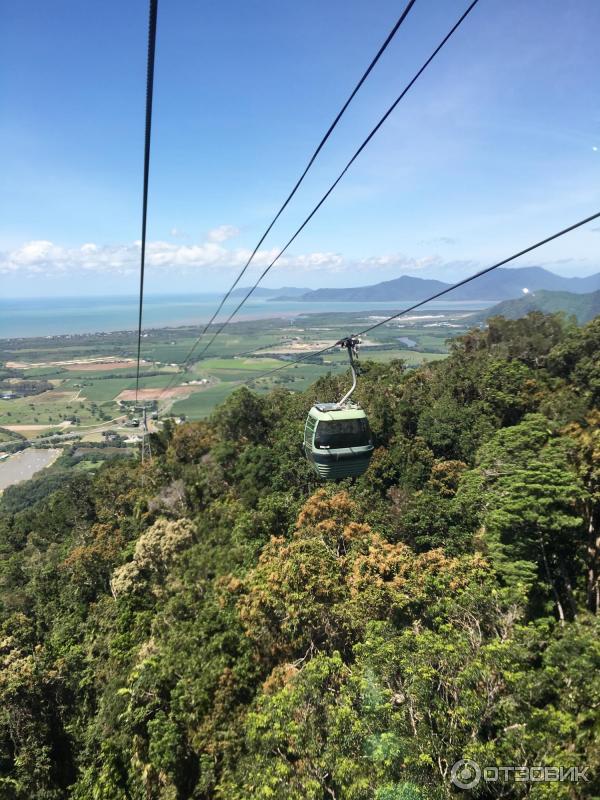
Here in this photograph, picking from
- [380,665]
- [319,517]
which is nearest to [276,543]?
[319,517]

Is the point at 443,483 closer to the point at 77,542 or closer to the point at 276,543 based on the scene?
the point at 276,543

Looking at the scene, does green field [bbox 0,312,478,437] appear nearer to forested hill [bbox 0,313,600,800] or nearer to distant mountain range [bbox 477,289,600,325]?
distant mountain range [bbox 477,289,600,325]

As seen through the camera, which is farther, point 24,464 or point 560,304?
point 560,304

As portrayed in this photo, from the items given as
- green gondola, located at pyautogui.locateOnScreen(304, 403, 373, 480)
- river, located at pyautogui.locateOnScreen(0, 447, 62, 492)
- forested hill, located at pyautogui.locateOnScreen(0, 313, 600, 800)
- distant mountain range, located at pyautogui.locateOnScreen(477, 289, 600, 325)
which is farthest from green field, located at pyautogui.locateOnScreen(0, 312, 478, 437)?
green gondola, located at pyautogui.locateOnScreen(304, 403, 373, 480)

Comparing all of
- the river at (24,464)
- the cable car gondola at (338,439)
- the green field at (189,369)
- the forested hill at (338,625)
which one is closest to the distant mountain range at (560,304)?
the green field at (189,369)

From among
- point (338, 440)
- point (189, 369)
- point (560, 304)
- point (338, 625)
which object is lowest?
point (338, 625)

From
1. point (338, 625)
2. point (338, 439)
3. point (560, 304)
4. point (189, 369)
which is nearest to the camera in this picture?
point (338, 439)

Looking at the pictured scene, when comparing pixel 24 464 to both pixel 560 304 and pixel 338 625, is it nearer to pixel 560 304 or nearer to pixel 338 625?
pixel 338 625

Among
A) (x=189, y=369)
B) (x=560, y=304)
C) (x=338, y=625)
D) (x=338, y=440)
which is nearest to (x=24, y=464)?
(x=189, y=369)
